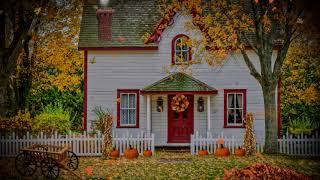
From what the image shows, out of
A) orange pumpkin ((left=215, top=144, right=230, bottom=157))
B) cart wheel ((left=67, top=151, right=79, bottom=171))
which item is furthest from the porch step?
cart wheel ((left=67, top=151, right=79, bottom=171))

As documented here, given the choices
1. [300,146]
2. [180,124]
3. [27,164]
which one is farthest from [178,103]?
[27,164]

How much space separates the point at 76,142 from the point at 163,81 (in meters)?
5.02

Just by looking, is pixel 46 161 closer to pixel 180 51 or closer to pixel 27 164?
pixel 27 164

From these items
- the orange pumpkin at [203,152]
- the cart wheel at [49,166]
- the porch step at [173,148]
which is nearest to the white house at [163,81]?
the porch step at [173,148]

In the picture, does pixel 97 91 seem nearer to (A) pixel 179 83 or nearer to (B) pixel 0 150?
(A) pixel 179 83

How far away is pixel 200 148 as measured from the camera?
16.9 metres

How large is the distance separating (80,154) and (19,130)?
2.60 m

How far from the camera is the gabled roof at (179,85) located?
1869 centimetres

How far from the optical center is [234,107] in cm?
1953

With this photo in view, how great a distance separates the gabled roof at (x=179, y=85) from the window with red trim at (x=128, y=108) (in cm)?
93

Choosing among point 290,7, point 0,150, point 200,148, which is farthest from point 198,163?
point 0,150

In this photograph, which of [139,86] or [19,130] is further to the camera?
[139,86]

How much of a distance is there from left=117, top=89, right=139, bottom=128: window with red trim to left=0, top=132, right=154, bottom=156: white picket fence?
2.50 m

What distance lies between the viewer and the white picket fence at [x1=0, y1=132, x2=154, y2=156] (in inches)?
620
